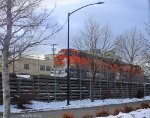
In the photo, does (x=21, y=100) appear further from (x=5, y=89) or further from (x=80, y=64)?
(x=5, y=89)

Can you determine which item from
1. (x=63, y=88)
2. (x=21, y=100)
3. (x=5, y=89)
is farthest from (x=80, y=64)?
(x=5, y=89)

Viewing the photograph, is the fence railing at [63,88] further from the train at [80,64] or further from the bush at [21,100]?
the bush at [21,100]

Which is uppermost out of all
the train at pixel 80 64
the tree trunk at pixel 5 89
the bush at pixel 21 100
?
the train at pixel 80 64

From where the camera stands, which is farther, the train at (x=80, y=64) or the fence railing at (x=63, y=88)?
the train at (x=80, y=64)

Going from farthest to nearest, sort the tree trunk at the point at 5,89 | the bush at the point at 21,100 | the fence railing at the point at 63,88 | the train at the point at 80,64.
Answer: the train at the point at 80,64 → the fence railing at the point at 63,88 → the bush at the point at 21,100 → the tree trunk at the point at 5,89

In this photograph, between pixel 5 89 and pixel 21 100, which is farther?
pixel 21 100

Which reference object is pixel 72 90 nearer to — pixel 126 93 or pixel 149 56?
pixel 149 56

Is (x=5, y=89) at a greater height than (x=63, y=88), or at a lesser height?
greater

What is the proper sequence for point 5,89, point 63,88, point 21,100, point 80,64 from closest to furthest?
point 5,89
point 21,100
point 63,88
point 80,64

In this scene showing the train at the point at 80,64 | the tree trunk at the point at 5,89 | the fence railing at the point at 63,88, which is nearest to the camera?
the tree trunk at the point at 5,89

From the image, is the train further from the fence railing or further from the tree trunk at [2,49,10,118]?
the tree trunk at [2,49,10,118]

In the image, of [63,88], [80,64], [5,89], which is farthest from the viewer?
[80,64]

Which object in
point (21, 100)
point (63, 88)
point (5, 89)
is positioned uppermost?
point (5, 89)

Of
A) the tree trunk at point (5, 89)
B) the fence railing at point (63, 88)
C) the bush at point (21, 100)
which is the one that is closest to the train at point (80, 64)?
the fence railing at point (63, 88)
